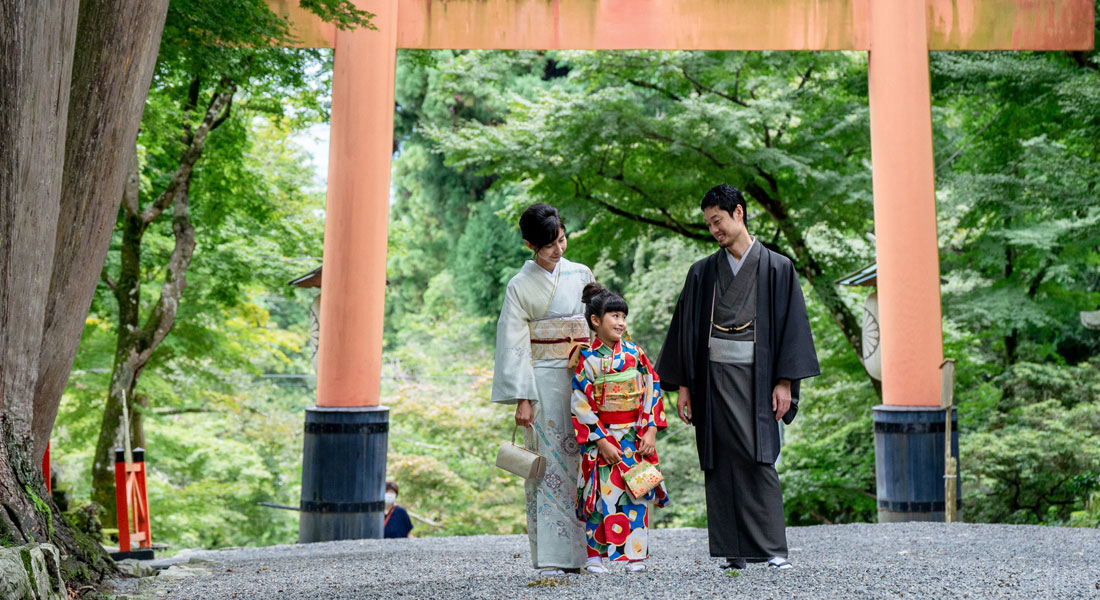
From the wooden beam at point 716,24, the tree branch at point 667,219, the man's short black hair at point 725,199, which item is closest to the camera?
the man's short black hair at point 725,199

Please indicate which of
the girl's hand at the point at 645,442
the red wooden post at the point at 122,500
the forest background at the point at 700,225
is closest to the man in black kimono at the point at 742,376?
the girl's hand at the point at 645,442

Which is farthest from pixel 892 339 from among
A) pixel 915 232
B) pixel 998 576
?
pixel 998 576

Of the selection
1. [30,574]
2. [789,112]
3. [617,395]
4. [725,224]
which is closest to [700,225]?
[789,112]

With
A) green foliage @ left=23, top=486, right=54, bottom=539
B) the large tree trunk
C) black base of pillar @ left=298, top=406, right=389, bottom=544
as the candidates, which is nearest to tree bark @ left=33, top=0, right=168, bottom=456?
the large tree trunk

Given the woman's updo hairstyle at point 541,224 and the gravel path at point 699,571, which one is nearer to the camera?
the gravel path at point 699,571

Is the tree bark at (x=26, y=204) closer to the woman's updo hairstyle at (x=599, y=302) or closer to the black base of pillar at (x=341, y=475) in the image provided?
the woman's updo hairstyle at (x=599, y=302)

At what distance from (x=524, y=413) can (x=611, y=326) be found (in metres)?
0.44

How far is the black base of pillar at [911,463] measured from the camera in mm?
6973

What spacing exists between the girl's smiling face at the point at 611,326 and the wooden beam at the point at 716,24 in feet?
14.4

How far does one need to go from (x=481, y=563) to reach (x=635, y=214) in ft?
19.4

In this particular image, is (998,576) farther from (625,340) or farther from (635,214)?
(635,214)

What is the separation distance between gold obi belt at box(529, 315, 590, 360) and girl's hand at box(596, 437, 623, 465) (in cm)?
35

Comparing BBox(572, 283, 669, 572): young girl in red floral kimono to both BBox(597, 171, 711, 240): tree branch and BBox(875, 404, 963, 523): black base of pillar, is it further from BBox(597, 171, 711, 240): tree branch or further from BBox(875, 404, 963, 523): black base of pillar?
BBox(597, 171, 711, 240): tree branch

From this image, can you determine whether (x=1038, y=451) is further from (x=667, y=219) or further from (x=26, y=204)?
(x=26, y=204)
